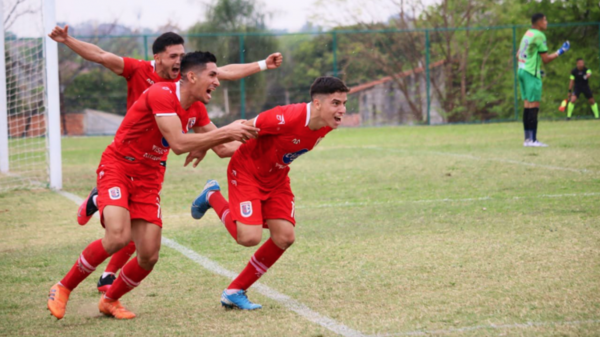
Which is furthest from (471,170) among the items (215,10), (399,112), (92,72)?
(215,10)

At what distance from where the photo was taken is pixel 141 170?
4949 millimetres

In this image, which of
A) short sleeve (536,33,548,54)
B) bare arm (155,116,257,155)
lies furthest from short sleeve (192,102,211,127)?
short sleeve (536,33,548,54)

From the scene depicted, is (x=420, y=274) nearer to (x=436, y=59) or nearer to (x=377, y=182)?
(x=377, y=182)

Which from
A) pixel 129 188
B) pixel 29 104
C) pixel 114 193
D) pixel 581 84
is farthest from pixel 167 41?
pixel 581 84

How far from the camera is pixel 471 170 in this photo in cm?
1168

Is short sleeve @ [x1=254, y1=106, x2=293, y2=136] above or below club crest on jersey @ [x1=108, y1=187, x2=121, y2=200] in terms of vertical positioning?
above

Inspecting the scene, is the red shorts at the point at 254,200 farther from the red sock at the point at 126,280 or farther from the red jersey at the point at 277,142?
the red sock at the point at 126,280

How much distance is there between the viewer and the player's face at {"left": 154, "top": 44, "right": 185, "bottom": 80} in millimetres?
5668

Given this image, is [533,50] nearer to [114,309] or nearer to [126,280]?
[126,280]

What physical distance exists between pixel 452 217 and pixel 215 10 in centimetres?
2897

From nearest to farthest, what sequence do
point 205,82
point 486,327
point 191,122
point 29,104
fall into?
point 486,327
point 205,82
point 191,122
point 29,104

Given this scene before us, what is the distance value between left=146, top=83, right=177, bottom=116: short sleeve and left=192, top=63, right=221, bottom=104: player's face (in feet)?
0.60

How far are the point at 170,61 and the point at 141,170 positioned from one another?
1.20 meters

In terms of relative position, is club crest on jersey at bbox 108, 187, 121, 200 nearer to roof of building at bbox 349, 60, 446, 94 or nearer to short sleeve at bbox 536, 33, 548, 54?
short sleeve at bbox 536, 33, 548, 54
